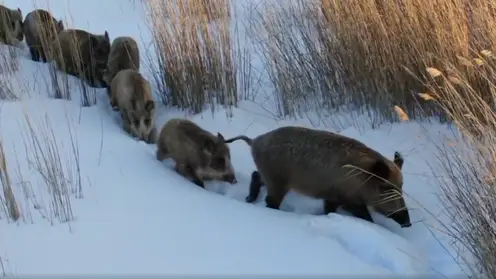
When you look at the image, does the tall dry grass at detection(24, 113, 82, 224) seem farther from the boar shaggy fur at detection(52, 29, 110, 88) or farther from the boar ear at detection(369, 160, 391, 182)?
the boar shaggy fur at detection(52, 29, 110, 88)

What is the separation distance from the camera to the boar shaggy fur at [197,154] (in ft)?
18.9

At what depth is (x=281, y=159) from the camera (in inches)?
211

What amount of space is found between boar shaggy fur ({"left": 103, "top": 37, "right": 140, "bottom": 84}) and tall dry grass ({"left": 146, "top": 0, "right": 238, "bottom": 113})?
25.2 inches

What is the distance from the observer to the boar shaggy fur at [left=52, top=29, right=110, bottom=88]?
7.65 meters

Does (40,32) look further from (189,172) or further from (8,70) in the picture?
(189,172)

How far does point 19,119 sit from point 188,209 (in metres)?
2.19

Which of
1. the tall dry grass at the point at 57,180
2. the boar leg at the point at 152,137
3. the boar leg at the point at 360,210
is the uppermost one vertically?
the tall dry grass at the point at 57,180

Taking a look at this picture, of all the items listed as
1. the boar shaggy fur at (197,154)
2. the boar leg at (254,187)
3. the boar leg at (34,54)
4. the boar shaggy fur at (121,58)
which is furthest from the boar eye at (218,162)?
the boar leg at (34,54)

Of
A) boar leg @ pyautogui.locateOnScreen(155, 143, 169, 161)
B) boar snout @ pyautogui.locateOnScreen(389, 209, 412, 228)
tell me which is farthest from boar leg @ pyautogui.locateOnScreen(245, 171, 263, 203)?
boar snout @ pyautogui.locateOnScreen(389, 209, 412, 228)

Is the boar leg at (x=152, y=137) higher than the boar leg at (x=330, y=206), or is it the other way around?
the boar leg at (x=152, y=137)

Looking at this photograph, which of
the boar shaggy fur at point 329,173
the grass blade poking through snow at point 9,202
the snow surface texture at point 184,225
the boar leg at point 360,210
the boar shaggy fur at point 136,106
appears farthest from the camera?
the boar shaggy fur at point 136,106

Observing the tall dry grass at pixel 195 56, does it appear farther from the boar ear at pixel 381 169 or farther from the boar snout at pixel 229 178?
the boar ear at pixel 381 169

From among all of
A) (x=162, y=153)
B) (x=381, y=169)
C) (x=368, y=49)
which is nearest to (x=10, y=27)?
(x=162, y=153)

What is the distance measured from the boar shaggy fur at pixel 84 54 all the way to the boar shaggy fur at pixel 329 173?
9.39 feet
